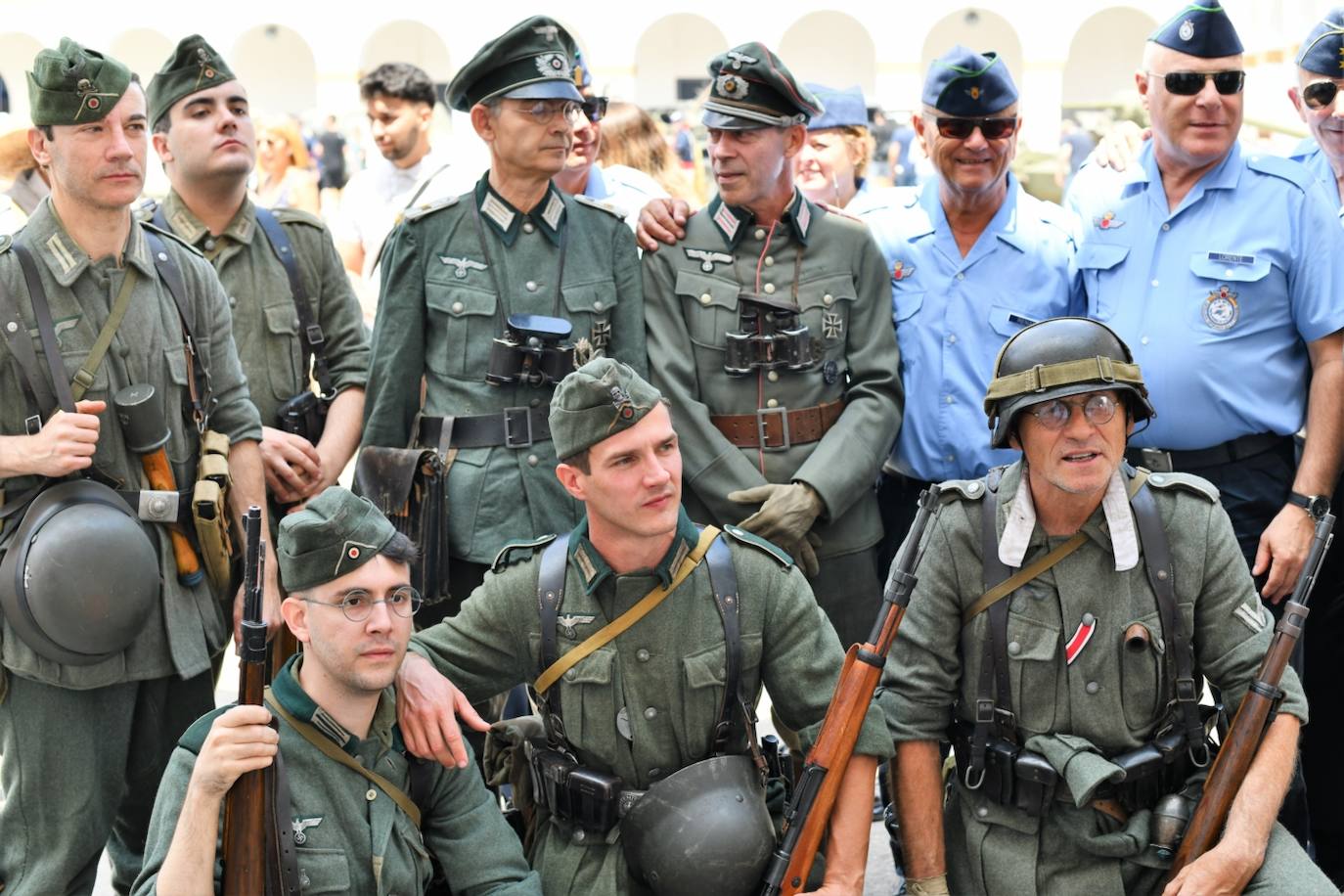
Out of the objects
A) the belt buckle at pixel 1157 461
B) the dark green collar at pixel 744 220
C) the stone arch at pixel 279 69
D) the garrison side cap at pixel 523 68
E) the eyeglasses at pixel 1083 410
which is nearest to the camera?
the eyeglasses at pixel 1083 410

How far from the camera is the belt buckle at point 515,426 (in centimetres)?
475

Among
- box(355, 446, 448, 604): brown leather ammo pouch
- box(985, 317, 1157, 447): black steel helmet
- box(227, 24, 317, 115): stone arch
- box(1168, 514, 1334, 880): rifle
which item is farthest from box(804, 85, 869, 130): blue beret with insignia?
box(227, 24, 317, 115): stone arch

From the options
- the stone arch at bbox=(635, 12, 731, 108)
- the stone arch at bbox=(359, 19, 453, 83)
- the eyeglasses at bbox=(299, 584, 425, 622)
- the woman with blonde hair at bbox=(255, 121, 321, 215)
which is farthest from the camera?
the stone arch at bbox=(359, 19, 453, 83)

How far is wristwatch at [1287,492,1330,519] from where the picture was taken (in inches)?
179

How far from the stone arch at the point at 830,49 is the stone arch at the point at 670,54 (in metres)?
2.27

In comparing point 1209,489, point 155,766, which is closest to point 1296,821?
point 1209,489

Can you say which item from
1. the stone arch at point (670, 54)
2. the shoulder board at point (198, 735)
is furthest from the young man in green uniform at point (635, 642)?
the stone arch at point (670, 54)

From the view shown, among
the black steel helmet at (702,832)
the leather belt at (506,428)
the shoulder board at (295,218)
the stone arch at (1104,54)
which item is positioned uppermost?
the stone arch at (1104,54)

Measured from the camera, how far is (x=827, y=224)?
4973 millimetres

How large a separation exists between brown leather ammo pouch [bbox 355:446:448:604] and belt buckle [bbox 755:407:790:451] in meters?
0.94

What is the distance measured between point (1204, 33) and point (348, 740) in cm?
315

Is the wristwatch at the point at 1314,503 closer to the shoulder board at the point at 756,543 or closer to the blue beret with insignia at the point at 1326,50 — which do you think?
the blue beret with insignia at the point at 1326,50

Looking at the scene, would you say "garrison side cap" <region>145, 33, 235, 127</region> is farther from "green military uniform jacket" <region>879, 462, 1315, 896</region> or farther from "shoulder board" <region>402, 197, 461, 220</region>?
"green military uniform jacket" <region>879, 462, 1315, 896</region>

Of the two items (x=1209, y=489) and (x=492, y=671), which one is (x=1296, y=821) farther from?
(x=492, y=671)
